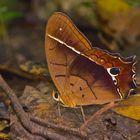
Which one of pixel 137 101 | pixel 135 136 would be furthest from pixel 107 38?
pixel 135 136

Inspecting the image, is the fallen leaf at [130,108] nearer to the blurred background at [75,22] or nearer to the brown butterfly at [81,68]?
the brown butterfly at [81,68]

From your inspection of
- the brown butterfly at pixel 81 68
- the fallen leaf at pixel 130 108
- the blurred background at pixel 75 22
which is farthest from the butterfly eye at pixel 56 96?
the blurred background at pixel 75 22

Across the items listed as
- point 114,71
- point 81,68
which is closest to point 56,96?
point 81,68

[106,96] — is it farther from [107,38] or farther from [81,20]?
[81,20]

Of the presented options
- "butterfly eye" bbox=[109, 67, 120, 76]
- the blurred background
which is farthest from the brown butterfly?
the blurred background

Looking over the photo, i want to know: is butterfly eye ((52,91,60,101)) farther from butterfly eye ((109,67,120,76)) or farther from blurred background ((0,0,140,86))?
blurred background ((0,0,140,86))

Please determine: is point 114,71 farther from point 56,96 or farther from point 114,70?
point 56,96

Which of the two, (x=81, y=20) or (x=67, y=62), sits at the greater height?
(x=81, y=20)
